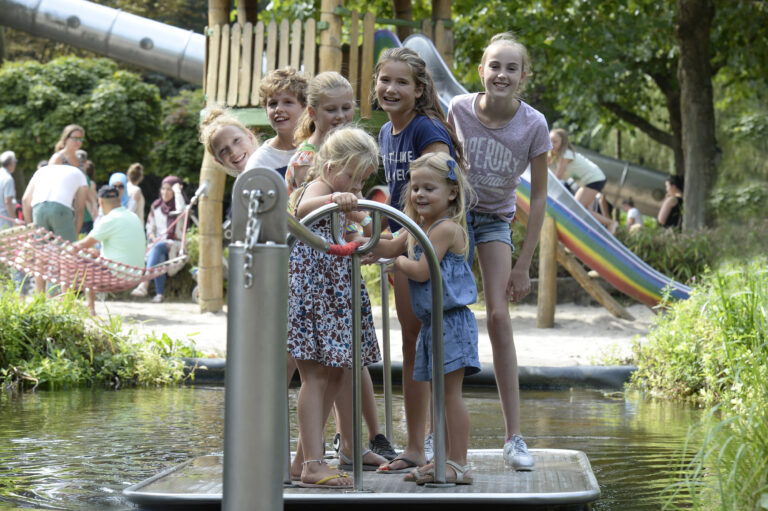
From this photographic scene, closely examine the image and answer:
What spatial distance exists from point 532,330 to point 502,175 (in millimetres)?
6255

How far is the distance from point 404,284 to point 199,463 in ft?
3.56

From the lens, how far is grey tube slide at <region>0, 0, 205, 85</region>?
1388 centimetres

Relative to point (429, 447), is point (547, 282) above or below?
above

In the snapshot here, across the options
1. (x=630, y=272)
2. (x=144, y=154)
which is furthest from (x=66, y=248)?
(x=144, y=154)

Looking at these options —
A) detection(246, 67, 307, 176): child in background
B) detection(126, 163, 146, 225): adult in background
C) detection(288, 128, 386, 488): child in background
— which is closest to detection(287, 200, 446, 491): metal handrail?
detection(288, 128, 386, 488): child in background

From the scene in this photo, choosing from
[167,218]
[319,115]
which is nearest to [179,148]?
[167,218]

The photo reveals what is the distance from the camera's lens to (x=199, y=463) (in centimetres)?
423

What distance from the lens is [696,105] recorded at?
15.2 meters

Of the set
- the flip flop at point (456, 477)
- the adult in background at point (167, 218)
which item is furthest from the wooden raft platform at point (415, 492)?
the adult in background at point (167, 218)

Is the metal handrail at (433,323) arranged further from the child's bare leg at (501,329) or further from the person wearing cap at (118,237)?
the person wearing cap at (118,237)

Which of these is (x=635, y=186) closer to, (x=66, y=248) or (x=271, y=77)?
(x=66, y=248)

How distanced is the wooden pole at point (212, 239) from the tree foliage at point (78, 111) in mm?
9408

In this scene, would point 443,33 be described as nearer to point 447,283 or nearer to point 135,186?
point 135,186

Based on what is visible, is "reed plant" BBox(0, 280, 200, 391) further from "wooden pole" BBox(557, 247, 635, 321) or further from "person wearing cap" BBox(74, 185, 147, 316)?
"wooden pole" BBox(557, 247, 635, 321)
